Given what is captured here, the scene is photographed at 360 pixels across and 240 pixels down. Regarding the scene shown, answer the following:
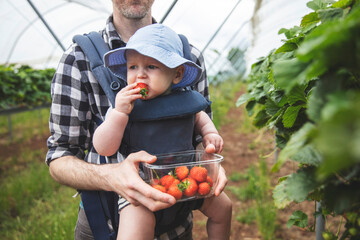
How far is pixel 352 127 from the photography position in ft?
1.02

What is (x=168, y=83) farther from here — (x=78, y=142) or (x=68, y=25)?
(x=68, y=25)

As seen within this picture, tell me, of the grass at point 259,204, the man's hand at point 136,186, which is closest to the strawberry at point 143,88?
the man's hand at point 136,186

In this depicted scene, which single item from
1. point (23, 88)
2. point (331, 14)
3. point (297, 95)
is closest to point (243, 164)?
point (297, 95)

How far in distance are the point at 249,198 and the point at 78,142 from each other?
2.32 m

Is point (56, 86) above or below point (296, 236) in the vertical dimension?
above

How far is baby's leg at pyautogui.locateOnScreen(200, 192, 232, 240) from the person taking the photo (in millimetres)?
1281

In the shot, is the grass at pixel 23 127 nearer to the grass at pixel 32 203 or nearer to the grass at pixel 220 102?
the grass at pixel 32 203

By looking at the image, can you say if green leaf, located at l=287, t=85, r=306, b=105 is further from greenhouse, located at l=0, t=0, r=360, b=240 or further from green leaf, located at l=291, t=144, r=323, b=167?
green leaf, located at l=291, t=144, r=323, b=167

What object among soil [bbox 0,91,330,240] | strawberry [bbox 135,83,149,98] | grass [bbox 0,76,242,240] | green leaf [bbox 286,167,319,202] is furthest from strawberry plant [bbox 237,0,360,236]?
grass [bbox 0,76,242,240]

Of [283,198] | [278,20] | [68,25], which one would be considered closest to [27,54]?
[68,25]

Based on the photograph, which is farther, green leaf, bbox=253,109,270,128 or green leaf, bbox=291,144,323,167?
green leaf, bbox=253,109,270,128

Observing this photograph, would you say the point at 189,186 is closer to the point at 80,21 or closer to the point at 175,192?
the point at 175,192

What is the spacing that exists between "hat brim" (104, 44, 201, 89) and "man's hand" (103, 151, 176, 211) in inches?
16.1

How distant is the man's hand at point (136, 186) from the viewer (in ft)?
3.16
